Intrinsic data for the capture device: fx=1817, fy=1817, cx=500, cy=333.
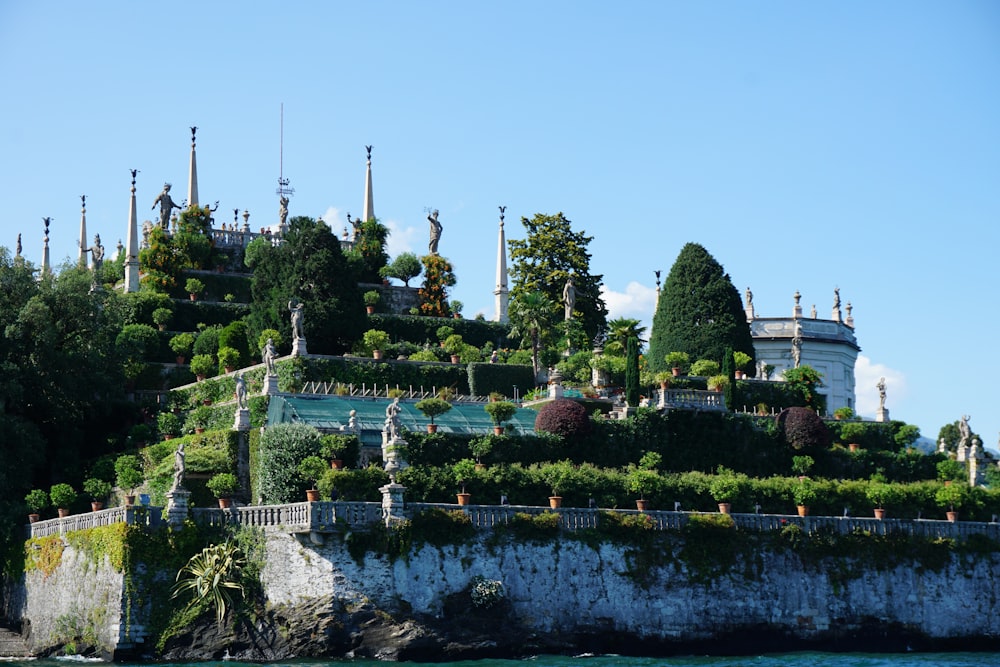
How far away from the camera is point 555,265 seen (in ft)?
314

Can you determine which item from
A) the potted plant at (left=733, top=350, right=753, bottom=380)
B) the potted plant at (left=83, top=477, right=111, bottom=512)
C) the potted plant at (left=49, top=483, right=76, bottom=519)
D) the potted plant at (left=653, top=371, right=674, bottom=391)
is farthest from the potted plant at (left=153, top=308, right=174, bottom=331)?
the potted plant at (left=733, top=350, right=753, bottom=380)

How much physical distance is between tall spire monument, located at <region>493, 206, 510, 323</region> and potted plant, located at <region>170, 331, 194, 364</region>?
63.2 ft

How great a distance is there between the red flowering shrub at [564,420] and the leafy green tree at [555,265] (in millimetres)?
21990

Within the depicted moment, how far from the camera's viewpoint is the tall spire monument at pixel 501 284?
9538cm

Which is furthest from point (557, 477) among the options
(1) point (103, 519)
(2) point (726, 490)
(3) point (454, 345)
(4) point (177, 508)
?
(3) point (454, 345)

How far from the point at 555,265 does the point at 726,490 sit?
101ft

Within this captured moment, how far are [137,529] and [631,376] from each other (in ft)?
80.9

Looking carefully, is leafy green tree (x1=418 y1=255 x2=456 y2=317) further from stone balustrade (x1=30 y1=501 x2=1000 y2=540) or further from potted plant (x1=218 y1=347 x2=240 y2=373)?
stone balustrade (x1=30 y1=501 x2=1000 y2=540)

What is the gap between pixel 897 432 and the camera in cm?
8056

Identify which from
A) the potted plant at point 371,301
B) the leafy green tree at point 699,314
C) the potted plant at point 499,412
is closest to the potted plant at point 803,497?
the potted plant at point 499,412

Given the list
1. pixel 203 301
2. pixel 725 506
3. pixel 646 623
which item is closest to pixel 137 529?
pixel 646 623

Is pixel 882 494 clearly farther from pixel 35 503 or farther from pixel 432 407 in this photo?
pixel 35 503

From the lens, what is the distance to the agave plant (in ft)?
187

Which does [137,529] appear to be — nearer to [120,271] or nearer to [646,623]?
[646,623]
